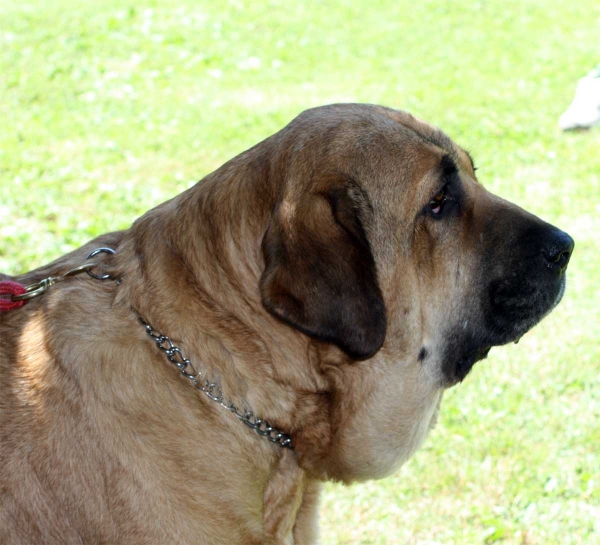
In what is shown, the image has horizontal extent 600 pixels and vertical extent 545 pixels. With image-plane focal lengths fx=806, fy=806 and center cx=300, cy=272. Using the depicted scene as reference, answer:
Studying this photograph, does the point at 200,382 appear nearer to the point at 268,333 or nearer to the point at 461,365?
the point at 268,333

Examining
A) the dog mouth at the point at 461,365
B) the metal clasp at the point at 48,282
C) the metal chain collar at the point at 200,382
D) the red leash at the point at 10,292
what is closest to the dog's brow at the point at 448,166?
the dog mouth at the point at 461,365

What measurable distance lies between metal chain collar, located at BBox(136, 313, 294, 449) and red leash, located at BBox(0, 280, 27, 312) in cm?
61

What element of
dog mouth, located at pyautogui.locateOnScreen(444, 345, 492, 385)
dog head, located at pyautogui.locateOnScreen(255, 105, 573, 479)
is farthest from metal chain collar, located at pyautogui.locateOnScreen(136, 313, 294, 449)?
dog mouth, located at pyautogui.locateOnScreen(444, 345, 492, 385)

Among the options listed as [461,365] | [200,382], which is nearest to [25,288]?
[200,382]

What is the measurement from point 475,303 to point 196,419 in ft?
4.26

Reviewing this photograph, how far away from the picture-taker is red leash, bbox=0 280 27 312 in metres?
3.42

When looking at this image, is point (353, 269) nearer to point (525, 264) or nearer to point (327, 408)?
point (327, 408)

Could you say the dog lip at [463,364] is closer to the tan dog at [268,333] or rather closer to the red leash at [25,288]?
the tan dog at [268,333]

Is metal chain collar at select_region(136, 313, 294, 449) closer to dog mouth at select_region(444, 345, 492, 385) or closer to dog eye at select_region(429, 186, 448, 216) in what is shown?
dog mouth at select_region(444, 345, 492, 385)

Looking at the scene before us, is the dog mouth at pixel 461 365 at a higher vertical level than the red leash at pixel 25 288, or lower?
lower

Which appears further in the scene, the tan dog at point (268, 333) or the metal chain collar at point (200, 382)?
the metal chain collar at point (200, 382)

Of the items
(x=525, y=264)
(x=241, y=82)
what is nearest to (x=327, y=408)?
(x=525, y=264)

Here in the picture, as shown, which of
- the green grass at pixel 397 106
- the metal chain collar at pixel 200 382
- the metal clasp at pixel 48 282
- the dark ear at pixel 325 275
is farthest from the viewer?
the green grass at pixel 397 106

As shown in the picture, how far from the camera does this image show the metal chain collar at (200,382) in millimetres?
3189
